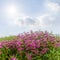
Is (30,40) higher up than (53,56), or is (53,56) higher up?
(30,40)

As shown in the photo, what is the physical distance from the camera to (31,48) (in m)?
7.55

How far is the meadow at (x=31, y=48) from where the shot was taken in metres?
7.57

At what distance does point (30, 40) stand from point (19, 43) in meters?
0.37

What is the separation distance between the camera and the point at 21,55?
24.9 ft

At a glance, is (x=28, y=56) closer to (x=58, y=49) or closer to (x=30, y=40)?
(x=30, y=40)

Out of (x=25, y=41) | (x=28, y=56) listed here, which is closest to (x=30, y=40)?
(x=25, y=41)

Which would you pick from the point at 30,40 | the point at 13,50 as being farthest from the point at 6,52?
the point at 30,40

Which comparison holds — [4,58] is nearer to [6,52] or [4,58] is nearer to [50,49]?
[6,52]

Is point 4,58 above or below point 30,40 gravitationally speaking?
below

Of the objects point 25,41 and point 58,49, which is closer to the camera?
point 25,41

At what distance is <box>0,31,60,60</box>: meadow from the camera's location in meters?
7.57

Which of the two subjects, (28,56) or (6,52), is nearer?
(28,56)

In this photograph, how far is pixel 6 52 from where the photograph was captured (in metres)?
7.83

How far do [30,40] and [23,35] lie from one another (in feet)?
2.06
